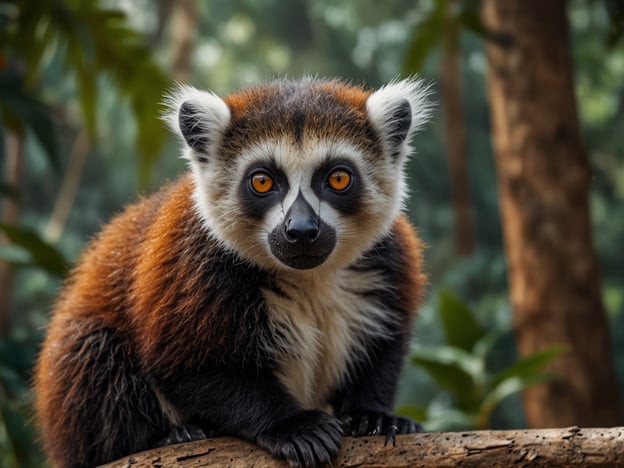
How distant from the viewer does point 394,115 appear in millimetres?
4289

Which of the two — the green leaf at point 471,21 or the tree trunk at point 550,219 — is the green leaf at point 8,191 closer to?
the green leaf at point 471,21

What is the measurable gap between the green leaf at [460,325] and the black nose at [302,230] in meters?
3.28

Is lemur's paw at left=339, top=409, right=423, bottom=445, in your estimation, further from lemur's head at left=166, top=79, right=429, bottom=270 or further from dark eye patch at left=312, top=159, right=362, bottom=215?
dark eye patch at left=312, top=159, right=362, bottom=215

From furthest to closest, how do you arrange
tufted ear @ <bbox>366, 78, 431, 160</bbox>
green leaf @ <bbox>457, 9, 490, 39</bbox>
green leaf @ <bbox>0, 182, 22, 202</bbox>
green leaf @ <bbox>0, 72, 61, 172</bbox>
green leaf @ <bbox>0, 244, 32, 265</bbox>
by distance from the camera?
green leaf @ <bbox>457, 9, 490, 39</bbox>
green leaf @ <bbox>0, 182, 22, 202</bbox>
green leaf @ <bbox>0, 72, 61, 172</bbox>
green leaf @ <bbox>0, 244, 32, 265</bbox>
tufted ear @ <bbox>366, 78, 431, 160</bbox>

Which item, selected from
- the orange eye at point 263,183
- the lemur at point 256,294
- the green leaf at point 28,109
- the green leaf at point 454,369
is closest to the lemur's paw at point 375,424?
the lemur at point 256,294

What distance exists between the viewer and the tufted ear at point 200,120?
4.12 metres

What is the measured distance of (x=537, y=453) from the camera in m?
3.21

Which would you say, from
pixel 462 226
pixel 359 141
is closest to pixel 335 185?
pixel 359 141

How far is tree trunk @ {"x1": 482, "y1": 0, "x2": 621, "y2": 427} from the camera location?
22.9ft

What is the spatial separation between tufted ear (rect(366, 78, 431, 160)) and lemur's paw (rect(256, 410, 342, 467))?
4.98ft

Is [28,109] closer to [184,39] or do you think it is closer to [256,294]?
[256,294]

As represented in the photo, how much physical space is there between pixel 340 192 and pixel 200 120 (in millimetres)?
840

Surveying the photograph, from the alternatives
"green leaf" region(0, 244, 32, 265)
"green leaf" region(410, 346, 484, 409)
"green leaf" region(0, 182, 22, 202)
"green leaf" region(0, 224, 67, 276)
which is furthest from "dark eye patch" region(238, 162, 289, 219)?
"green leaf" region(0, 182, 22, 202)

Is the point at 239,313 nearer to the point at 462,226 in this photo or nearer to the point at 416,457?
the point at 416,457
